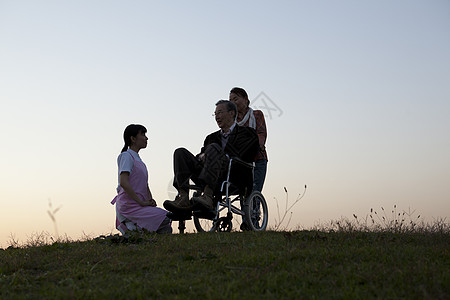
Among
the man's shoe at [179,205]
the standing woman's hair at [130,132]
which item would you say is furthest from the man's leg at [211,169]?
the standing woman's hair at [130,132]

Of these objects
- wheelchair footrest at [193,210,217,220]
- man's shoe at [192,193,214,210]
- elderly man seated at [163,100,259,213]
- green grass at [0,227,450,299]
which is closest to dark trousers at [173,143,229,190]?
elderly man seated at [163,100,259,213]

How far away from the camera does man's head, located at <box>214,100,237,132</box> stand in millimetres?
6910

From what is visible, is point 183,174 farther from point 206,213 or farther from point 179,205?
point 206,213

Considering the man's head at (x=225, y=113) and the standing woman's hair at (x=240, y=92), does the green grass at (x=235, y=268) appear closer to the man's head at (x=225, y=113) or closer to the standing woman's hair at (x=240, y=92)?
the man's head at (x=225, y=113)

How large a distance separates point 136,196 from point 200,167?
0.96 metres

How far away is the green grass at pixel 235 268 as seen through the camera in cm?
364

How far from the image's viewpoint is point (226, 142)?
6.90m

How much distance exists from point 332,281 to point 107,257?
2.29 m

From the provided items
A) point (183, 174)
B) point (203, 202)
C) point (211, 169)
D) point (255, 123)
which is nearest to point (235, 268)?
point (203, 202)

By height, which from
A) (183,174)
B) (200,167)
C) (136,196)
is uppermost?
(200,167)

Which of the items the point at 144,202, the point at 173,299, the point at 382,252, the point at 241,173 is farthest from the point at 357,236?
the point at 173,299

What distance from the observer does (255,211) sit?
7441 millimetres

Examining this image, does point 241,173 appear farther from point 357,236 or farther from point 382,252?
point 382,252

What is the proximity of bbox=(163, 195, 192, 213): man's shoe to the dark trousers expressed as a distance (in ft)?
0.64
